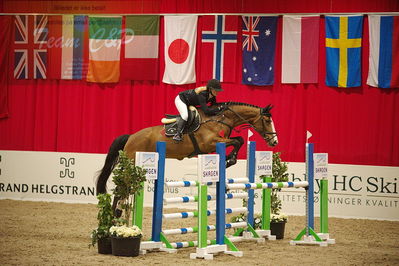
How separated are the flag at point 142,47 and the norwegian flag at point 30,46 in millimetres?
1756

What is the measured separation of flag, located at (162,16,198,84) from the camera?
39.8ft

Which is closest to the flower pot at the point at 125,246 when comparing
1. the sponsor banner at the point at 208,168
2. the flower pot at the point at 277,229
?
the sponsor banner at the point at 208,168

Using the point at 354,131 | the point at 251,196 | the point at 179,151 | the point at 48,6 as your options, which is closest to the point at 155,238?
the point at 251,196

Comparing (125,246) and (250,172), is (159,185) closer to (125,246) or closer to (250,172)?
(125,246)

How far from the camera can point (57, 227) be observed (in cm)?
846

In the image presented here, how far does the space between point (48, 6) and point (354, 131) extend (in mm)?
6789

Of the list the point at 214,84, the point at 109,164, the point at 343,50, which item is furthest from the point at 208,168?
the point at 343,50

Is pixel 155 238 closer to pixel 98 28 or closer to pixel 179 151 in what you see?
pixel 179 151

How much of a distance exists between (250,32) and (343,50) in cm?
174

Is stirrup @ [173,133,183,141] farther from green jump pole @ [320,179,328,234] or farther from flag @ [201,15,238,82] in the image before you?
flag @ [201,15,238,82]

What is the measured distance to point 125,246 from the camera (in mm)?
6137

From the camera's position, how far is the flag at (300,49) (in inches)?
457

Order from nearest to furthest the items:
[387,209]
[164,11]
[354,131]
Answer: [387,209]
[354,131]
[164,11]

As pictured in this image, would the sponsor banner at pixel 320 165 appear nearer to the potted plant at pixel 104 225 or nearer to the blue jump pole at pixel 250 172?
the blue jump pole at pixel 250 172
